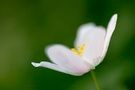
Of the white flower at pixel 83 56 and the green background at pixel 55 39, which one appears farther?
the green background at pixel 55 39

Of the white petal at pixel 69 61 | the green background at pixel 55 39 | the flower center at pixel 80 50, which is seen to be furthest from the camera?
the green background at pixel 55 39

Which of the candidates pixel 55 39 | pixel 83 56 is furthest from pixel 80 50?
pixel 55 39

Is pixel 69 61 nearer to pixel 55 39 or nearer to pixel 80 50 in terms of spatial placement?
pixel 80 50

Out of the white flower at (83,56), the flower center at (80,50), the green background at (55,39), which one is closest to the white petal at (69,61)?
the white flower at (83,56)

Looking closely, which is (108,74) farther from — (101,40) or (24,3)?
(24,3)

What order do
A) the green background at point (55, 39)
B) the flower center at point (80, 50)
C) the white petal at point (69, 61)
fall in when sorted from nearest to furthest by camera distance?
the white petal at point (69, 61) < the flower center at point (80, 50) < the green background at point (55, 39)

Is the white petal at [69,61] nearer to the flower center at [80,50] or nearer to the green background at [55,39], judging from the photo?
the flower center at [80,50]

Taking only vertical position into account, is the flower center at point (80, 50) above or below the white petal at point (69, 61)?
above

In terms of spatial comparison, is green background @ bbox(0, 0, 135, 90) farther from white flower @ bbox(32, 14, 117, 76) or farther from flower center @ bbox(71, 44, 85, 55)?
white flower @ bbox(32, 14, 117, 76)
